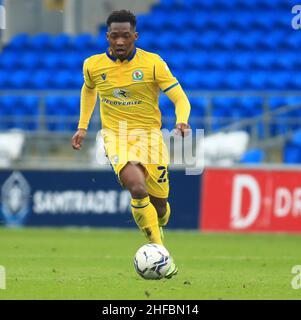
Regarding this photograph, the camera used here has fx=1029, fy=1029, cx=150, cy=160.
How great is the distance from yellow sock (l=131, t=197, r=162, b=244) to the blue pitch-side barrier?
758 cm

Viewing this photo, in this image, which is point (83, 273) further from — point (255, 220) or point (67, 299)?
point (255, 220)

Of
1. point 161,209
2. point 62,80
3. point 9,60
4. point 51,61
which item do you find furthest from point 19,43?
point 161,209

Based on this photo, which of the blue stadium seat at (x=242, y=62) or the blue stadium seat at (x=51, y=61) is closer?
the blue stadium seat at (x=242, y=62)

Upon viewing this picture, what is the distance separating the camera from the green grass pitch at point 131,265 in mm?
8016

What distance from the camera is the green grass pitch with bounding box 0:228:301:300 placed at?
802 centimetres

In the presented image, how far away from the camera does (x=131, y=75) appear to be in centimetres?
938

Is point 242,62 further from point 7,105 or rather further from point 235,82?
point 7,105

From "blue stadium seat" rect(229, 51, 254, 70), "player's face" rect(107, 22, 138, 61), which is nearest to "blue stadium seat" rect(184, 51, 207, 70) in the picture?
"blue stadium seat" rect(229, 51, 254, 70)

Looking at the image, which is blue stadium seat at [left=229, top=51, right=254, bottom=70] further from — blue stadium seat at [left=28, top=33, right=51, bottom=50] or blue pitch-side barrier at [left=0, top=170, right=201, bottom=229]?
blue pitch-side barrier at [left=0, top=170, right=201, bottom=229]

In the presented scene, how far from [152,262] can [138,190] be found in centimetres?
68

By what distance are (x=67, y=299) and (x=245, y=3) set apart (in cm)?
1650

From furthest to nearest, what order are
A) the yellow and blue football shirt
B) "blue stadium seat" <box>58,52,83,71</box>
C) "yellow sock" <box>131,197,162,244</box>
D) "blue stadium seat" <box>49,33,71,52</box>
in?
"blue stadium seat" <box>49,33,71,52</box> < "blue stadium seat" <box>58,52,83,71</box> < the yellow and blue football shirt < "yellow sock" <box>131,197,162,244</box>
